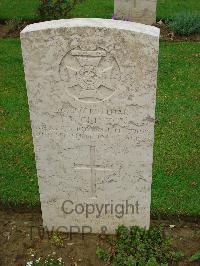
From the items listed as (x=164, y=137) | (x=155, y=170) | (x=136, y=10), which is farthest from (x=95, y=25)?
(x=136, y=10)

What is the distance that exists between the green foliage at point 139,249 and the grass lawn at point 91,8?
672 cm

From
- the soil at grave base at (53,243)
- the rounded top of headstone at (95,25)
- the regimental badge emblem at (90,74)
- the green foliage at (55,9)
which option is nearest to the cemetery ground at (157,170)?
the soil at grave base at (53,243)

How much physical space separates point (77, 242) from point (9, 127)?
248 centimetres

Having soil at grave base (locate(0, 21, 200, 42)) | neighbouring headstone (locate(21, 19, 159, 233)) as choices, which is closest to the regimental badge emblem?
neighbouring headstone (locate(21, 19, 159, 233))

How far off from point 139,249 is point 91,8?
7.74m

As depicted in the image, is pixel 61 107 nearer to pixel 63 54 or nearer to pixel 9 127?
pixel 63 54

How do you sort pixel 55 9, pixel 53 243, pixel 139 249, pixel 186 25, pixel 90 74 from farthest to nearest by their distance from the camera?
pixel 55 9
pixel 186 25
pixel 53 243
pixel 139 249
pixel 90 74

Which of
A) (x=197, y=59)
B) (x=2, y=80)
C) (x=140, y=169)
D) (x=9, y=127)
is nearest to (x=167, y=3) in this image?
(x=197, y=59)

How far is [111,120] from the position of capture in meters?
4.09

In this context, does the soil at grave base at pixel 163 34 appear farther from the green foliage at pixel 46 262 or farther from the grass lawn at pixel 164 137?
the green foliage at pixel 46 262

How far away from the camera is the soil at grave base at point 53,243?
180 inches

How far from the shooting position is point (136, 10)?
10.2 meters

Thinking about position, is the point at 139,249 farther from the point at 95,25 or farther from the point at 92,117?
the point at 95,25

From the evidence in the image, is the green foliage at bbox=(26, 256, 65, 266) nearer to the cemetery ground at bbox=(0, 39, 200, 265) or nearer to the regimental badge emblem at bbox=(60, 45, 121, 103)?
the cemetery ground at bbox=(0, 39, 200, 265)
